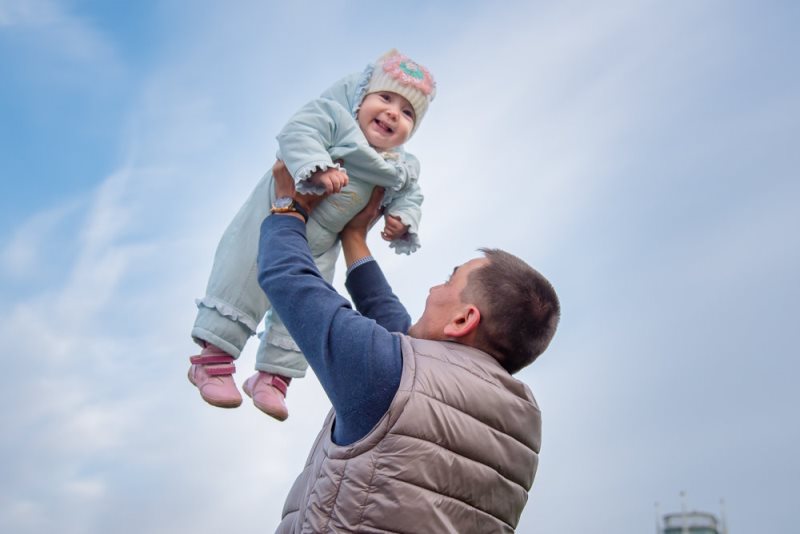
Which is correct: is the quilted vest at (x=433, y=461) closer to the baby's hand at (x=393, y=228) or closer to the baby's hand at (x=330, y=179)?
the baby's hand at (x=330, y=179)

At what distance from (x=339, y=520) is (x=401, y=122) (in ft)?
6.55

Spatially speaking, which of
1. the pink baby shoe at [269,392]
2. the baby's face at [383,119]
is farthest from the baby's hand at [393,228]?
the pink baby shoe at [269,392]

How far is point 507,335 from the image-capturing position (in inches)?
123

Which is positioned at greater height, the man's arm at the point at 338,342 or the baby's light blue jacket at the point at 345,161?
the baby's light blue jacket at the point at 345,161

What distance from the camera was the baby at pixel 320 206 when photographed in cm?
368

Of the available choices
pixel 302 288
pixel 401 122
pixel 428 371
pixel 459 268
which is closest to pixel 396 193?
pixel 401 122

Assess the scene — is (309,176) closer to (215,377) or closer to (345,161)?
(345,161)

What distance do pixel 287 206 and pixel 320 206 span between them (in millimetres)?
317

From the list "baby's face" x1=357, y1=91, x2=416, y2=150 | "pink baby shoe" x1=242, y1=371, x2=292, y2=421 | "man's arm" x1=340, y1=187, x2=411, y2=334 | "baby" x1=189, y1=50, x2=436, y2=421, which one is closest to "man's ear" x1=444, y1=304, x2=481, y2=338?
"man's arm" x1=340, y1=187, x2=411, y2=334

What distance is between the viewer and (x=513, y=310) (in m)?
3.13

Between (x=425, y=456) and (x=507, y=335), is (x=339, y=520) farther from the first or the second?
(x=507, y=335)

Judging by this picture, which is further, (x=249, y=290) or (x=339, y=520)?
(x=249, y=290)

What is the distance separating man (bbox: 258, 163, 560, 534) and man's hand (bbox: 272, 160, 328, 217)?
248 millimetres

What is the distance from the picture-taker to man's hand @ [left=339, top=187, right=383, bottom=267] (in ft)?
13.0
